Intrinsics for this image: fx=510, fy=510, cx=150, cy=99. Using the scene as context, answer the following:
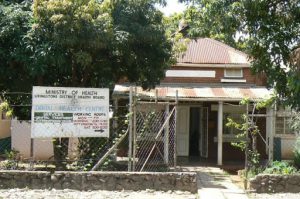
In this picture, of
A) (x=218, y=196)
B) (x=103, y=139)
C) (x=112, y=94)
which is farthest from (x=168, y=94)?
(x=218, y=196)

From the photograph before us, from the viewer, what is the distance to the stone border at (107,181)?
10898mm

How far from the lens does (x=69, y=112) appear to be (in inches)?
450

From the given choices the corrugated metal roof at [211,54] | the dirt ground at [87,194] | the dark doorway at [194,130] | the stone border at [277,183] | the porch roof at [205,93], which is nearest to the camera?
the dirt ground at [87,194]

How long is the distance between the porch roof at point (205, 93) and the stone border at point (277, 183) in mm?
5790

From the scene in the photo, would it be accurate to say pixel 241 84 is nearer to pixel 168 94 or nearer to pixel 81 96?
pixel 168 94

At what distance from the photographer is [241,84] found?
20312 millimetres

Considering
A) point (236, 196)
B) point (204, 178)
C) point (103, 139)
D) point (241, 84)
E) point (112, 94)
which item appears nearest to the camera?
point (236, 196)

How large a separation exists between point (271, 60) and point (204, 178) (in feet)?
19.0

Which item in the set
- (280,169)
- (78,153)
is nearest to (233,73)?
(280,169)

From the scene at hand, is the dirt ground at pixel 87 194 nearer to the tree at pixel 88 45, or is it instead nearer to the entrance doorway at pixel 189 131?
the tree at pixel 88 45

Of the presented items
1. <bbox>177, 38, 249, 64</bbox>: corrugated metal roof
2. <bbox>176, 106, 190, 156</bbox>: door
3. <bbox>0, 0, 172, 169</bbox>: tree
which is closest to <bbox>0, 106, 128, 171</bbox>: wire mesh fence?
<bbox>0, 0, 172, 169</bbox>: tree

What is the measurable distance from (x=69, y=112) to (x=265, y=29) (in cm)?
480

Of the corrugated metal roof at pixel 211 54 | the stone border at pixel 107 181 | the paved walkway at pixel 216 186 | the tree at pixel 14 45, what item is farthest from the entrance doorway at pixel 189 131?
the stone border at pixel 107 181

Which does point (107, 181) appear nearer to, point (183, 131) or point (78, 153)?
point (78, 153)
